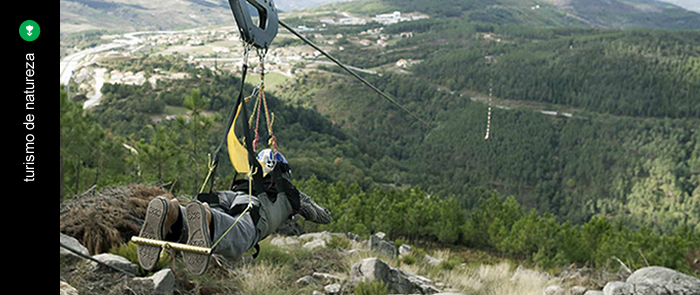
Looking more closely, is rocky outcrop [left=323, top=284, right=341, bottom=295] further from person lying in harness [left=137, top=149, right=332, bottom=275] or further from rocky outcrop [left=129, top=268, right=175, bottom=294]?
person lying in harness [left=137, top=149, right=332, bottom=275]

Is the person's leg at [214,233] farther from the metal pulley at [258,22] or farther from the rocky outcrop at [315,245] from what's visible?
the rocky outcrop at [315,245]

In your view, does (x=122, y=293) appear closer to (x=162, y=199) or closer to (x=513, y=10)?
(x=162, y=199)

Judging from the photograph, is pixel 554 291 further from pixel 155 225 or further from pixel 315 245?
pixel 155 225

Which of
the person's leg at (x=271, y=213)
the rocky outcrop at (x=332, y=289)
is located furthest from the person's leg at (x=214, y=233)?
the rocky outcrop at (x=332, y=289)

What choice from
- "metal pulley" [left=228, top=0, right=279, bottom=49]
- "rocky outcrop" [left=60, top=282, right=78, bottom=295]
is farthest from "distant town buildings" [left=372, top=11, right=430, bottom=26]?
"metal pulley" [left=228, top=0, right=279, bottom=49]

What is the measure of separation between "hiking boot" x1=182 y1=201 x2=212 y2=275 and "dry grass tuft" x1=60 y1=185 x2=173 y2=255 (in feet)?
10.4

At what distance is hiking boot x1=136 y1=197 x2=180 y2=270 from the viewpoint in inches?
118

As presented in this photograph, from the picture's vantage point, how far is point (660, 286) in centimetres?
597

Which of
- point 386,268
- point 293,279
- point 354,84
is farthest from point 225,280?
point 354,84

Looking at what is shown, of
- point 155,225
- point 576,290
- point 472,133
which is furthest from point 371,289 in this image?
point 472,133

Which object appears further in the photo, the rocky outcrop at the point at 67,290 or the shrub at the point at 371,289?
the shrub at the point at 371,289

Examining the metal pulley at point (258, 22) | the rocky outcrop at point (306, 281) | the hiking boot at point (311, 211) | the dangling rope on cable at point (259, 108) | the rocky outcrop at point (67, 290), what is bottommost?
the rocky outcrop at point (306, 281)

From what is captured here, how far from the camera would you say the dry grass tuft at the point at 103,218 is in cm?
570
